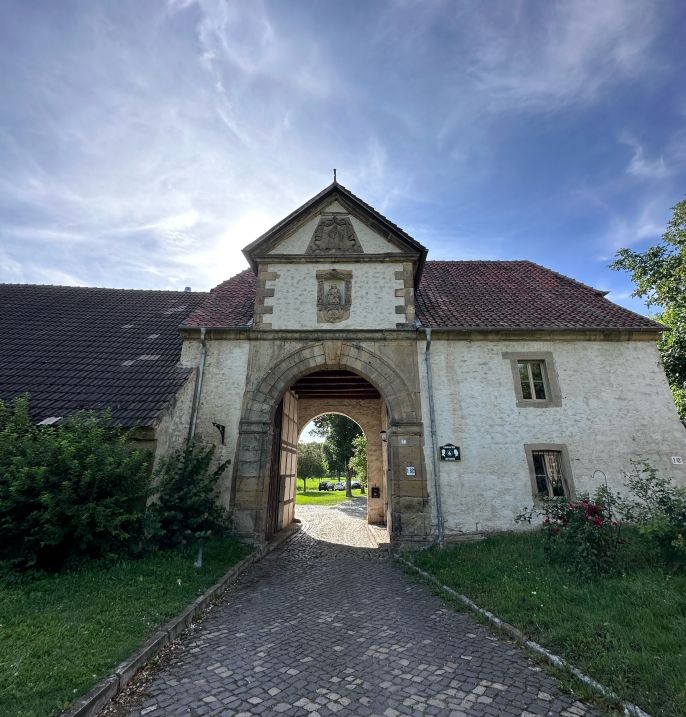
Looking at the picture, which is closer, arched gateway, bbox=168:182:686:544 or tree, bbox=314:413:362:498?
arched gateway, bbox=168:182:686:544

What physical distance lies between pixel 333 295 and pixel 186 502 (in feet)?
20.2

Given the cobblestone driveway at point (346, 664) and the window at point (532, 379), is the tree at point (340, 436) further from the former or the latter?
the cobblestone driveway at point (346, 664)

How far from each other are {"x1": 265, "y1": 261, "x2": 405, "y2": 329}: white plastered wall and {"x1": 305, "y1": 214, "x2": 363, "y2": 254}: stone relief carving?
1.55 feet

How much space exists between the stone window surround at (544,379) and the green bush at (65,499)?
8741 millimetres

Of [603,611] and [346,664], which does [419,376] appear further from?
[346,664]

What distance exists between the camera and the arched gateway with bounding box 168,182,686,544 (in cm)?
940

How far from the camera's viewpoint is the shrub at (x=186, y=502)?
25.2 ft

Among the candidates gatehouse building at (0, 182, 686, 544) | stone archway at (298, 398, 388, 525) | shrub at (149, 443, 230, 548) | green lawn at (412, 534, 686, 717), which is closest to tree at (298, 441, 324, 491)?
stone archway at (298, 398, 388, 525)

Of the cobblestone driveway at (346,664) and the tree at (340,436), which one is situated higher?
the tree at (340,436)

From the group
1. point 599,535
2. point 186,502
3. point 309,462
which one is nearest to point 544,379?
point 599,535

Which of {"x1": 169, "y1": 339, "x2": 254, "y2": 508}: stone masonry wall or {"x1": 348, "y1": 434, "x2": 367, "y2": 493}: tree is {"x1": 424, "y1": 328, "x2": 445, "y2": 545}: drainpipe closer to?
{"x1": 169, "y1": 339, "x2": 254, "y2": 508}: stone masonry wall

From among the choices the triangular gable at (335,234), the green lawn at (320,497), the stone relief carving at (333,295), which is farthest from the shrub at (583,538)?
the green lawn at (320,497)

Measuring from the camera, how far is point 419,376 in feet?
33.2

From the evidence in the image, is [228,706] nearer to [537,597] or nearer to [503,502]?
[537,597]
